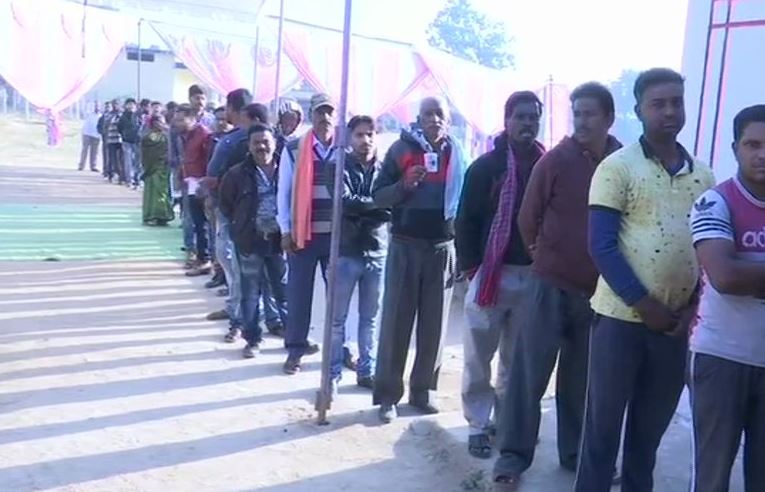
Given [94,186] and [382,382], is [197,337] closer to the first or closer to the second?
[382,382]

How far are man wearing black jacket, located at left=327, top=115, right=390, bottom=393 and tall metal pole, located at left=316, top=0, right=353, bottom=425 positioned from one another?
0.79 feet

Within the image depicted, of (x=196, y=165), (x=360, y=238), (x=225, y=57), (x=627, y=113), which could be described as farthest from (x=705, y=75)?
(x=225, y=57)

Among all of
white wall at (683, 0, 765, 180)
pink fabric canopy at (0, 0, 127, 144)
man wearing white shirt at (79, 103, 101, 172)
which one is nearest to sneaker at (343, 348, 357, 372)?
white wall at (683, 0, 765, 180)

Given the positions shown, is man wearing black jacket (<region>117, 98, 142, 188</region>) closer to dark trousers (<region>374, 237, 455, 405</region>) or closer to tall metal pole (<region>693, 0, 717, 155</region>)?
dark trousers (<region>374, 237, 455, 405</region>)

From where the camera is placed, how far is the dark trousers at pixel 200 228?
926 cm

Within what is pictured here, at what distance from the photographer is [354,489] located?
4195 millimetres

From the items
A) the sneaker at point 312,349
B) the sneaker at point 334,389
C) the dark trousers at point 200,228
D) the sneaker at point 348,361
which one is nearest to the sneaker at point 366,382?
the sneaker at point 334,389

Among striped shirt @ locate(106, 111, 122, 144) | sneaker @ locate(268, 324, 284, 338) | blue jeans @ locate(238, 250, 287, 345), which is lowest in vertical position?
sneaker @ locate(268, 324, 284, 338)

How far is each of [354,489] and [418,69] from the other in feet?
52.1

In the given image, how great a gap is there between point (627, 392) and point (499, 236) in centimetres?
119

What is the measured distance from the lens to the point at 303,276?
5570 millimetres

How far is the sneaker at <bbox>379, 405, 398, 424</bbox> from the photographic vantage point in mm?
5066

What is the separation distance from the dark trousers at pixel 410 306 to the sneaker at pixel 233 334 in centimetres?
200

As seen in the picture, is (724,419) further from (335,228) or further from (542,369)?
(335,228)
